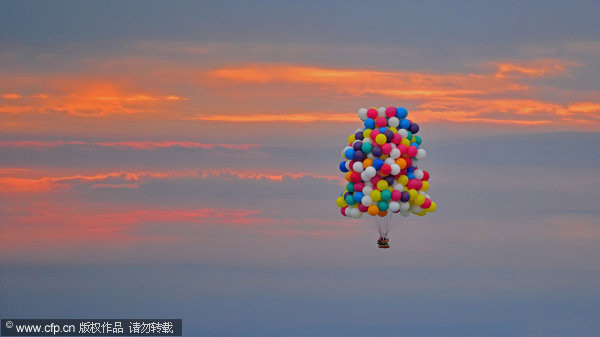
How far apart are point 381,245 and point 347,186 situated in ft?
10.9

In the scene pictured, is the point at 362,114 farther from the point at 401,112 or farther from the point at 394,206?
the point at 394,206

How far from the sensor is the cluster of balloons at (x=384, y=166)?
76.9 metres

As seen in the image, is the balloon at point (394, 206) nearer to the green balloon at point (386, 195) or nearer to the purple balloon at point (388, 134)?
the green balloon at point (386, 195)

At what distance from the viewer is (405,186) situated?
77.8m

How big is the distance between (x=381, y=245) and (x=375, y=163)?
15.2 ft

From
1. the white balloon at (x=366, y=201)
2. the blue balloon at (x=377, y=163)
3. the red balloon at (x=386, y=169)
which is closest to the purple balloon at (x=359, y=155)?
the blue balloon at (x=377, y=163)

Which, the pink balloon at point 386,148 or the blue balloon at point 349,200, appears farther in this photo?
the blue balloon at point 349,200

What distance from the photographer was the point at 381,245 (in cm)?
7919

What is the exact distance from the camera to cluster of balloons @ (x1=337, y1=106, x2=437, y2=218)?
252 feet

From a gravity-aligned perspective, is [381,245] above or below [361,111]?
below

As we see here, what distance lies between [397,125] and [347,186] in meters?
3.76

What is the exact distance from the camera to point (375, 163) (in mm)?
76688

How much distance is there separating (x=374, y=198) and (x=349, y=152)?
2444mm

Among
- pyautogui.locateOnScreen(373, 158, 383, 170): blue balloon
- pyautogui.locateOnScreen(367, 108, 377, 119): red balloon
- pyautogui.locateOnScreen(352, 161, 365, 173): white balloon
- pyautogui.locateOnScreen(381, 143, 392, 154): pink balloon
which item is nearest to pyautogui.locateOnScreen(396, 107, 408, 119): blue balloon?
pyautogui.locateOnScreen(367, 108, 377, 119): red balloon
